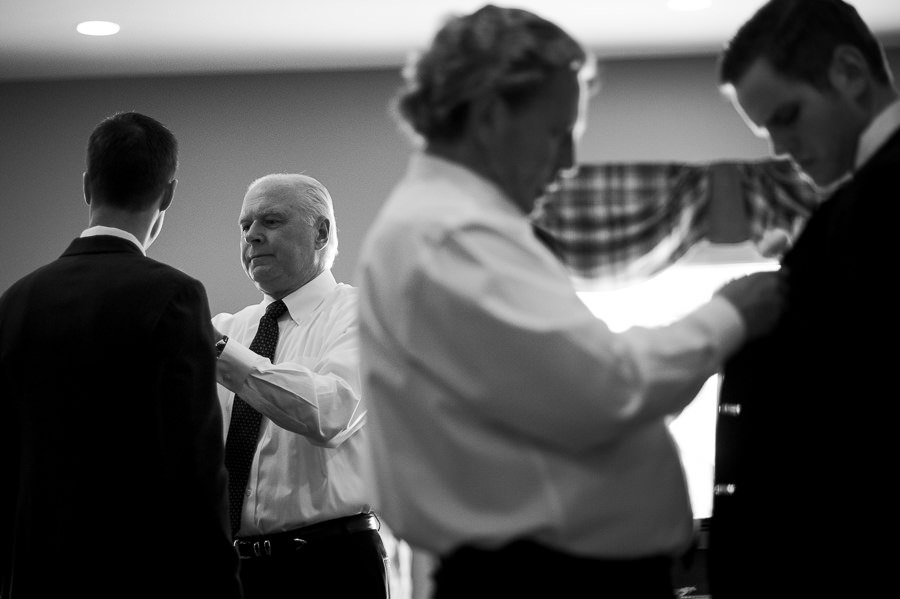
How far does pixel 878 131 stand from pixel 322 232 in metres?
1.79

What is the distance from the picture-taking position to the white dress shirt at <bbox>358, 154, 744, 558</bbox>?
1.12 metres

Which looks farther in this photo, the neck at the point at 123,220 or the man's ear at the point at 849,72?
the neck at the point at 123,220

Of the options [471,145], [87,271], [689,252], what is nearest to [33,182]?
[689,252]

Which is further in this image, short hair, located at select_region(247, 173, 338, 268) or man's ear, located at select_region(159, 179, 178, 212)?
short hair, located at select_region(247, 173, 338, 268)

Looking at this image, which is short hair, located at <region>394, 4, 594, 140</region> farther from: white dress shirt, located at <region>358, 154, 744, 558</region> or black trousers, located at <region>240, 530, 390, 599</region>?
black trousers, located at <region>240, 530, 390, 599</region>

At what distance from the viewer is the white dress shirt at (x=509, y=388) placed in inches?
44.3

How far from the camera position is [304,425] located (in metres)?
2.52

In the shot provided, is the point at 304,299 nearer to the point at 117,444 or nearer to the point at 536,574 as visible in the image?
the point at 117,444

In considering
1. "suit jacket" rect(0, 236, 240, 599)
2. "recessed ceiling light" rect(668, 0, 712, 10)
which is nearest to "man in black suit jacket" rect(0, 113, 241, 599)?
"suit jacket" rect(0, 236, 240, 599)

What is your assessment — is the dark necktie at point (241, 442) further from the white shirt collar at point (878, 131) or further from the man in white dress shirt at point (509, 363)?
the white shirt collar at point (878, 131)

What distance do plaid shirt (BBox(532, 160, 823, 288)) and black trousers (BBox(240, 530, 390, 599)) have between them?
9.18 ft

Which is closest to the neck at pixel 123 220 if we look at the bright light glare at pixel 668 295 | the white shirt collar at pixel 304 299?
the white shirt collar at pixel 304 299

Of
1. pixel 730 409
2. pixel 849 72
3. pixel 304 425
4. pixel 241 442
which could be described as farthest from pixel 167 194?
pixel 849 72

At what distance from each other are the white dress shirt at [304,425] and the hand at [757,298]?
4.58 ft
